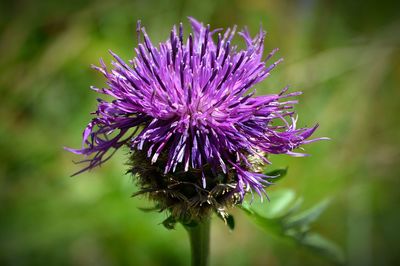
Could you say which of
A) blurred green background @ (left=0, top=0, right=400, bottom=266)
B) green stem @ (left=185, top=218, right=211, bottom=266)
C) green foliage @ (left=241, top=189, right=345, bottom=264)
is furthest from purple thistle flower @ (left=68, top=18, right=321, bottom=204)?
blurred green background @ (left=0, top=0, right=400, bottom=266)

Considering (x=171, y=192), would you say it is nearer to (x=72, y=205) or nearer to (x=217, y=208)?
(x=217, y=208)

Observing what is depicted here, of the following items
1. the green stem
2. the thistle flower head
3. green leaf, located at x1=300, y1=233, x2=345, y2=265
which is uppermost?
the thistle flower head

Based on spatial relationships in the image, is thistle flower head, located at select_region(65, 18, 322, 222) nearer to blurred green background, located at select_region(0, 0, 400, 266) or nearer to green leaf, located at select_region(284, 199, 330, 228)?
green leaf, located at select_region(284, 199, 330, 228)

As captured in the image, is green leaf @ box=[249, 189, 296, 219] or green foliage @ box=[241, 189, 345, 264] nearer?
green foliage @ box=[241, 189, 345, 264]

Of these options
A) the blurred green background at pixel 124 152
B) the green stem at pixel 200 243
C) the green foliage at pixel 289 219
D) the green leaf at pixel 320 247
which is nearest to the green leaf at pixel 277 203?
the green foliage at pixel 289 219

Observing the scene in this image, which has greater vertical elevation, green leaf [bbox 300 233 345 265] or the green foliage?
the green foliage

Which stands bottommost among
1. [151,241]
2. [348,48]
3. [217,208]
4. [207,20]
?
[151,241]

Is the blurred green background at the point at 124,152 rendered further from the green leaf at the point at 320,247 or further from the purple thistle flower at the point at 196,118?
the purple thistle flower at the point at 196,118

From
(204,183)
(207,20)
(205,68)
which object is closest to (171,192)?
(204,183)

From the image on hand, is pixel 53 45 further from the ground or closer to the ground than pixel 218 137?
further from the ground
